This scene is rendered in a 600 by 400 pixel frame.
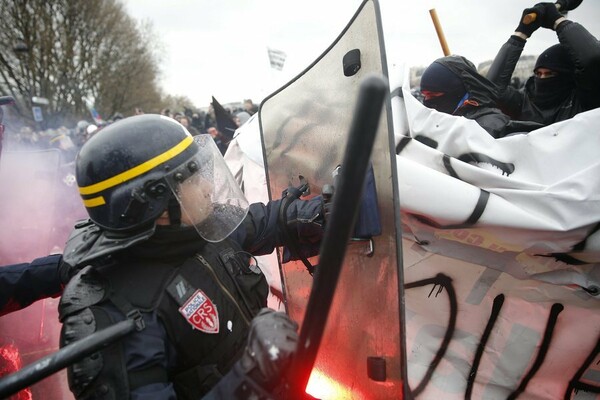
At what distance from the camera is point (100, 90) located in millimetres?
31984

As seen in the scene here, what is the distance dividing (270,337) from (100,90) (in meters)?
36.2

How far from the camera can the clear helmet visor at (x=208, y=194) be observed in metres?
1.43

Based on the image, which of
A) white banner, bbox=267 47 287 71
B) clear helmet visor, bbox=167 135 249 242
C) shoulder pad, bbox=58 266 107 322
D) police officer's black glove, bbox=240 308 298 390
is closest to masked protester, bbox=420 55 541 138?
clear helmet visor, bbox=167 135 249 242

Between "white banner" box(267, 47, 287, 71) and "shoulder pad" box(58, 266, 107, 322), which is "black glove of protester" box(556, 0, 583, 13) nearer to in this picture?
"shoulder pad" box(58, 266, 107, 322)

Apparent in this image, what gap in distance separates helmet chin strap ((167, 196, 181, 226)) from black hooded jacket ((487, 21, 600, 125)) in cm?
217

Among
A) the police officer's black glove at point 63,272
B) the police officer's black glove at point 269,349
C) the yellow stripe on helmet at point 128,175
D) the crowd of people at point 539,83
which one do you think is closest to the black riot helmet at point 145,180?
the yellow stripe on helmet at point 128,175

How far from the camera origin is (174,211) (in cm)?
143

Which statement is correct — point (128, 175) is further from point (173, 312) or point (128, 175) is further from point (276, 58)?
point (276, 58)

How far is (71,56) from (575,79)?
3306cm

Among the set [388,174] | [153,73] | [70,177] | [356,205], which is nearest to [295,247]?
[388,174]

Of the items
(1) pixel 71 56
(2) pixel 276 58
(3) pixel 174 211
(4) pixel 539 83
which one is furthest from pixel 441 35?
(1) pixel 71 56

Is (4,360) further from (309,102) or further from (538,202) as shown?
(538,202)

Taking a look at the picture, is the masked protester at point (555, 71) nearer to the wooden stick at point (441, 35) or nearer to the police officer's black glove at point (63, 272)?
the wooden stick at point (441, 35)

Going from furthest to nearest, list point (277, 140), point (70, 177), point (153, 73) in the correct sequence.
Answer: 1. point (153, 73)
2. point (70, 177)
3. point (277, 140)
